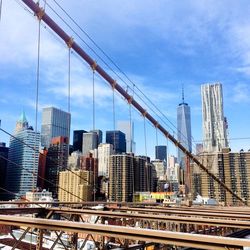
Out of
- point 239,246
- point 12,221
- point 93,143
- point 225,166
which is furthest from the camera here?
point 93,143

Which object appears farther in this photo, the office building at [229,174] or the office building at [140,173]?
the office building at [229,174]

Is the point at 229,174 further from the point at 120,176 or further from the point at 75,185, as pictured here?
the point at 75,185

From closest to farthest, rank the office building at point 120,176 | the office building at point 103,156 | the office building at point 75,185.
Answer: the office building at point 75,185, the office building at point 120,176, the office building at point 103,156

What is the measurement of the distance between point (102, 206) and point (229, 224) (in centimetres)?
883

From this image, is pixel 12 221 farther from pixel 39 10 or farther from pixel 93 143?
pixel 93 143

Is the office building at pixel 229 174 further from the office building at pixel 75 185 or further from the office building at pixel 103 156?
the office building at pixel 103 156

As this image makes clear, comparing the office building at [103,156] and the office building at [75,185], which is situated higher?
the office building at [103,156]

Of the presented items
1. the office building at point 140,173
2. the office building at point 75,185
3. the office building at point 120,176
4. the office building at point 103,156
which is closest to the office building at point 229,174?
the office building at point 140,173

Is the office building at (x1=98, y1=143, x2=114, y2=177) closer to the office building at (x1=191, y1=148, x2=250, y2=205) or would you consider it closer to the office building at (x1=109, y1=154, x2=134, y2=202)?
the office building at (x1=109, y1=154, x2=134, y2=202)

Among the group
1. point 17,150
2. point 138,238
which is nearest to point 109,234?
point 138,238

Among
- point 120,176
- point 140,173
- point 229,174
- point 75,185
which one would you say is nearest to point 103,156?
point 120,176

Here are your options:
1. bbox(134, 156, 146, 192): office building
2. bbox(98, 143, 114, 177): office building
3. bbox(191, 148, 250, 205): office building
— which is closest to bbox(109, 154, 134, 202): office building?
bbox(134, 156, 146, 192): office building

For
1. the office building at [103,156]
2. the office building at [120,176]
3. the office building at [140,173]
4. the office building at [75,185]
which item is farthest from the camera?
the office building at [103,156]

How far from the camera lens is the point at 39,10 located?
59.4 ft
